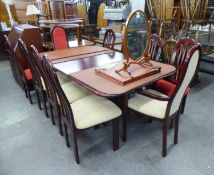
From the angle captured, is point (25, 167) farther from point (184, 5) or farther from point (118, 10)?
point (118, 10)

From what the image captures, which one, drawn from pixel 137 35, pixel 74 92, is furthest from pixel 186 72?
pixel 74 92

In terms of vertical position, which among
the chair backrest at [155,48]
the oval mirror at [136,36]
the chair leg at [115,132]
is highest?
the oval mirror at [136,36]

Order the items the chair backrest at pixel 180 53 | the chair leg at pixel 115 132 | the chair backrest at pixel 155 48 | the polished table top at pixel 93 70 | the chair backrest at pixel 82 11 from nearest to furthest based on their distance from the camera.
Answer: the polished table top at pixel 93 70, the chair leg at pixel 115 132, the chair backrest at pixel 180 53, the chair backrest at pixel 155 48, the chair backrest at pixel 82 11

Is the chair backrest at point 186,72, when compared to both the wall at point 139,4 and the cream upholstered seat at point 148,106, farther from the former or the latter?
the wall at point 139,4

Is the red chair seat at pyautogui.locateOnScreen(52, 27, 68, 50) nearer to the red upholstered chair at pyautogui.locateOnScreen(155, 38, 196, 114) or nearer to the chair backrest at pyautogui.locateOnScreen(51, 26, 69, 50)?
the chair backrest at pyautogui.locateOnScreen(51, 26, 69, 50)

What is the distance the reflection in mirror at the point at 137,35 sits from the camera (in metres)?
1.60

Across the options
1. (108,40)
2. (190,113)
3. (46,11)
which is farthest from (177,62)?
(46,11)

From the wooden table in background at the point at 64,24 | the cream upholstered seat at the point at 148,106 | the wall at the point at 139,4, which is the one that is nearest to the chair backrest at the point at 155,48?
the cream upholstered seat at the point at 148,106

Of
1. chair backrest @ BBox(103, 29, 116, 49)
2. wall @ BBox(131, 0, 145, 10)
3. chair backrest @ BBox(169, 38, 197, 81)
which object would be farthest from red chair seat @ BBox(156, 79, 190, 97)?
wall @ BBox(131, 0, 145, 10)

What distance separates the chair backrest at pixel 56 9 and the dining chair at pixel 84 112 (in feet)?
11.5

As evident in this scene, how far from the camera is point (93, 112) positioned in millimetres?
1597

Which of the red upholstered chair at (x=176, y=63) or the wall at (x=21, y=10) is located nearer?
the red upholstered chair at (x=176, y=63)

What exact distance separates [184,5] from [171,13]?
163 cm

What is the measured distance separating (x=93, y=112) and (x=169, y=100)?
65 cm
